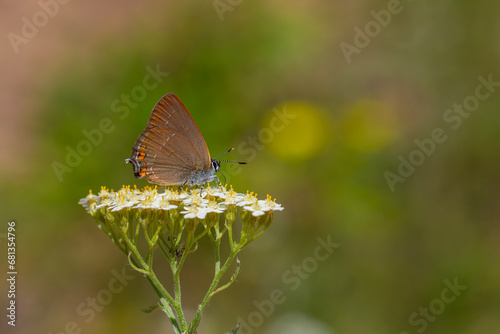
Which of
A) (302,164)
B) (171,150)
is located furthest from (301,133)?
(171,150)

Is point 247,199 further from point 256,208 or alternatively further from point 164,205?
point 164,205

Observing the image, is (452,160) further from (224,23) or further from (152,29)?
(152,29)

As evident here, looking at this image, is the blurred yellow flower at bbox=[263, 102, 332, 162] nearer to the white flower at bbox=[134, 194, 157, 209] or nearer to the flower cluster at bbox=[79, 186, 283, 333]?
the flower cluster at bbox=[79, 186, 283, 333]

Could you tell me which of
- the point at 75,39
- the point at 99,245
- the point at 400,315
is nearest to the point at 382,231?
the point at 400,315

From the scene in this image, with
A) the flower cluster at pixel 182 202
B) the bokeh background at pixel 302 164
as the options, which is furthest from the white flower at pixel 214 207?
the bokeh background at pixel 302 164

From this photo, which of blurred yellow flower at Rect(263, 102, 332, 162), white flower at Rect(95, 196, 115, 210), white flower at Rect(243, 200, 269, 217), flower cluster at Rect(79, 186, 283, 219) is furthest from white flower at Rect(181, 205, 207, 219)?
blurred yellow flower at Rect(263, 102, 332, 162)
